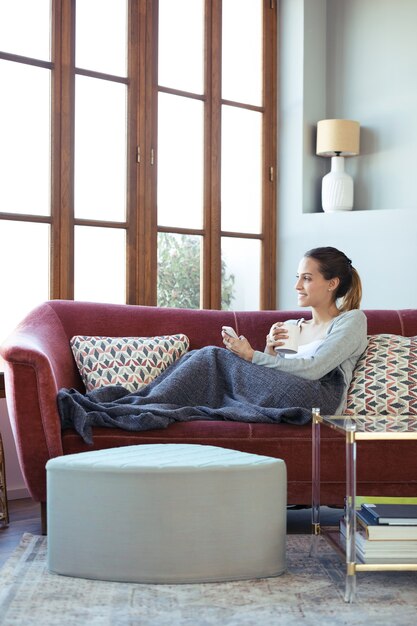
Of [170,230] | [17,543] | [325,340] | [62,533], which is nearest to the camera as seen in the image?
[62,533]

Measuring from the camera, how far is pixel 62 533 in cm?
263

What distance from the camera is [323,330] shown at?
3795mm

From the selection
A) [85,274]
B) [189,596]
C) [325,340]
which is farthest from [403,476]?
[85,274]

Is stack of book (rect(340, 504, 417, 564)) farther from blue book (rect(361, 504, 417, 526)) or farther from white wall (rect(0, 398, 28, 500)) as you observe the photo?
white wall (rect(0, 398, 28, 500))

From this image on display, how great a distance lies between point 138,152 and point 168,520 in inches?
100

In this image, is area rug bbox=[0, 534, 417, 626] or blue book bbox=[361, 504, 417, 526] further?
blue book bbox=[361, 504, 417, 526]

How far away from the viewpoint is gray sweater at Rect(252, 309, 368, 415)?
3.52 meters

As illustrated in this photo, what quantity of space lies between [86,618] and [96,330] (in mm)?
1759

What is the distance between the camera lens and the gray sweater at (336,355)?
3.52 m

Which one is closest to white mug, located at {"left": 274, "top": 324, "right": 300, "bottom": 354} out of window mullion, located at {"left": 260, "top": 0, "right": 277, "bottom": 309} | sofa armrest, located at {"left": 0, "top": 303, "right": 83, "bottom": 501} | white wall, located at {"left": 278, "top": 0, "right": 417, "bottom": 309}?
sofa armrest, located at {"left": 0, "top": 303, "right": 83, "bottom": 501}

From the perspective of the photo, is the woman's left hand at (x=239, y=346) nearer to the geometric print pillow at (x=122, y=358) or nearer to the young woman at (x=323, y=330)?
the young woman at (x=323, y=330)

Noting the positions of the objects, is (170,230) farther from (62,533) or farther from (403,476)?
(62,533)

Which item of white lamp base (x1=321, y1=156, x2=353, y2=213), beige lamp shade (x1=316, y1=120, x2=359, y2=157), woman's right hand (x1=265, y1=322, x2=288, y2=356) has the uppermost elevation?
beige lamp shade (x1=316, y1=120, x2=359, y2=157)

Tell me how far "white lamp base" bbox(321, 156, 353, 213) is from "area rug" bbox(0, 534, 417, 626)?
277 cm
